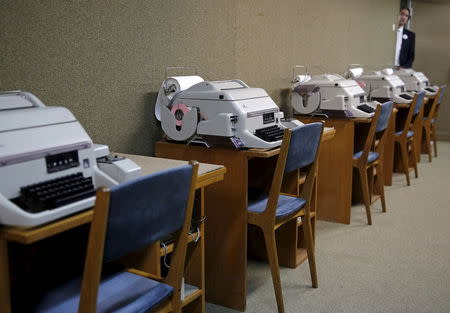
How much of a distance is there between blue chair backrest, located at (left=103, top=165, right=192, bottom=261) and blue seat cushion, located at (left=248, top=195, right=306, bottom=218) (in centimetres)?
91

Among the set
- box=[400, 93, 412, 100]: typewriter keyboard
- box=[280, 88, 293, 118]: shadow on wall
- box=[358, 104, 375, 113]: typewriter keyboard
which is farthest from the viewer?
box=[400, 93, 412, 100]: typewriter keyboard

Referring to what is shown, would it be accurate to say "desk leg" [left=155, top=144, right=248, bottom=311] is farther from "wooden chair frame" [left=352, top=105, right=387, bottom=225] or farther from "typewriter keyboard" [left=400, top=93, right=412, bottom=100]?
"typewriter keyboard" [left=400, top=93, right=412, bottom=100]

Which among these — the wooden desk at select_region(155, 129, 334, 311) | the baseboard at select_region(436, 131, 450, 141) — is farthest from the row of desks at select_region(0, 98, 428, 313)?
the baseboard at select_region(436, 131, 450, 141)

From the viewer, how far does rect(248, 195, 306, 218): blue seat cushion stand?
2.25 meters

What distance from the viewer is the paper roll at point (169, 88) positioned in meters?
2.51

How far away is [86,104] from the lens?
220cm

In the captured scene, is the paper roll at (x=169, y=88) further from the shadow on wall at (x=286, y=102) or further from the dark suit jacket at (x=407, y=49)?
the dark suit jacket at (x=407, y=49)

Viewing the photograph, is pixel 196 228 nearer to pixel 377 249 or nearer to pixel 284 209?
pixel 284 209

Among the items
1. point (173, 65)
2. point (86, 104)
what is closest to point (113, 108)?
point (86, 104)

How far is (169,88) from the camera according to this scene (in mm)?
2543

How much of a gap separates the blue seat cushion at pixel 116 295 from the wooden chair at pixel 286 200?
2.57ft

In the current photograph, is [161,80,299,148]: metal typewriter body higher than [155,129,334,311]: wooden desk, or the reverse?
[161,80,299,148]: metal typewriter body

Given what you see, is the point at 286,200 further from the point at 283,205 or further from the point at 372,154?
the point at 372,154

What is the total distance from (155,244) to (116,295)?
329mm
